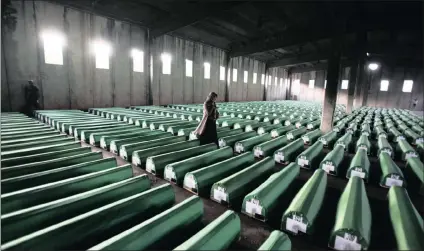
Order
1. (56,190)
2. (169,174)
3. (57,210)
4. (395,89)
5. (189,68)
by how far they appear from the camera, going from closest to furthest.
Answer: (57,210), (56,190), (169,174), (189,68), (395,89)

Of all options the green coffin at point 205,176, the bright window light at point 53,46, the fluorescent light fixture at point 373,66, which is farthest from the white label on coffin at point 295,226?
the fluorescent light fixture at point 373,66

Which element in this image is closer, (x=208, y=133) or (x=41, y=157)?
(x=41, y=157)

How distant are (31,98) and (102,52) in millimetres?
3731

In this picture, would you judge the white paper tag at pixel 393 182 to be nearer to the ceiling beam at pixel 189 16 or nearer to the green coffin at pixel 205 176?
the green coffin at pixel 205 176

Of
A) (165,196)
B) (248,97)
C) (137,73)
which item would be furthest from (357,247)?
(248,97)

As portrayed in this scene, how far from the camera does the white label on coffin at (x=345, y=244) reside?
1.83 m

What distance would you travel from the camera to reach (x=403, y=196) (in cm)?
253

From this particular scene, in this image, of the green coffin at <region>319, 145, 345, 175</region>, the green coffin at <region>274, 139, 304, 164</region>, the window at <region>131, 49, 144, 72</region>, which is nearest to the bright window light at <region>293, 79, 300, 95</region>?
the window at <region>131, 49, 144, 72</region>

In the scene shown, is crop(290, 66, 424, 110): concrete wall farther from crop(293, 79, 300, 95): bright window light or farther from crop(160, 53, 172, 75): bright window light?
crop(160, 53, 172, 75): bright window light

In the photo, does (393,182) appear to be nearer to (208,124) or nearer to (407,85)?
(208,124)

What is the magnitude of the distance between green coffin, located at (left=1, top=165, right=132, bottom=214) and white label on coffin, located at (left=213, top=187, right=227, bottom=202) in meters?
1.22

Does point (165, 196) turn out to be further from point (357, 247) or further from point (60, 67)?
point (60, 67)

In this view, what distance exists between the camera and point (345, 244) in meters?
1.88

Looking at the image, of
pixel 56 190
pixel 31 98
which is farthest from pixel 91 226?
pixel 31 98
